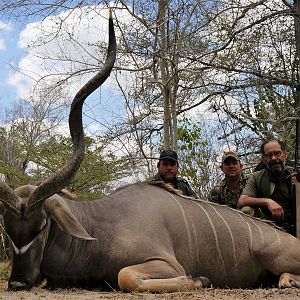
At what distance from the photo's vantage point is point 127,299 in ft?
8.77

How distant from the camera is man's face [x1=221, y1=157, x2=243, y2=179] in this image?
15.7ft

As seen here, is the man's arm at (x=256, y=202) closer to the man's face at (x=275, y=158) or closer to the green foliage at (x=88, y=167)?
the man's face at (x=275, y=158)

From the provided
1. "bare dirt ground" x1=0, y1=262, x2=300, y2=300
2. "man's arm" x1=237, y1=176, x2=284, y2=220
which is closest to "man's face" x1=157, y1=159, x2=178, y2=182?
"man's arm" x1=237, y1=176, x2=284, y2=220

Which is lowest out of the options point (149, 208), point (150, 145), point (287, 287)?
point (287, 287)

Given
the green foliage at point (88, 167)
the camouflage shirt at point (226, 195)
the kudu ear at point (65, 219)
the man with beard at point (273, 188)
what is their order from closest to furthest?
1. the kudu ear at point (65, 219)
2. the man with beard at point (273, 188)
3. the camouflage shirt at point (226, 195)
4. the green foliage at point (88, 167)

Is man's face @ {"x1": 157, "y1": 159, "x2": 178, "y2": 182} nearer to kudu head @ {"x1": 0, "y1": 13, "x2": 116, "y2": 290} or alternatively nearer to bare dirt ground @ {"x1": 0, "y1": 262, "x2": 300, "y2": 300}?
kudu head @ {"x1": 0, "y1": 13, "x2": 116, "y2": 290}

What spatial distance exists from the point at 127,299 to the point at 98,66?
5.60m

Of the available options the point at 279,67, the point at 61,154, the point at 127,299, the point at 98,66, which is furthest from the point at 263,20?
the point at 127,299

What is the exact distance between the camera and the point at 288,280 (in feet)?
11.5

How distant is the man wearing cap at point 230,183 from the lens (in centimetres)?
479

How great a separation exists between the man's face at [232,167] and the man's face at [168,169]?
1.40 ft

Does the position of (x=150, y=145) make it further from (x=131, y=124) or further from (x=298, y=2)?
(x=298, y=2)

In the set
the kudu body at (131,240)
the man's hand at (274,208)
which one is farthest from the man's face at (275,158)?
the kudu body at (131,240)

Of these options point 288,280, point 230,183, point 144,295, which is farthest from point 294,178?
point 144,295
